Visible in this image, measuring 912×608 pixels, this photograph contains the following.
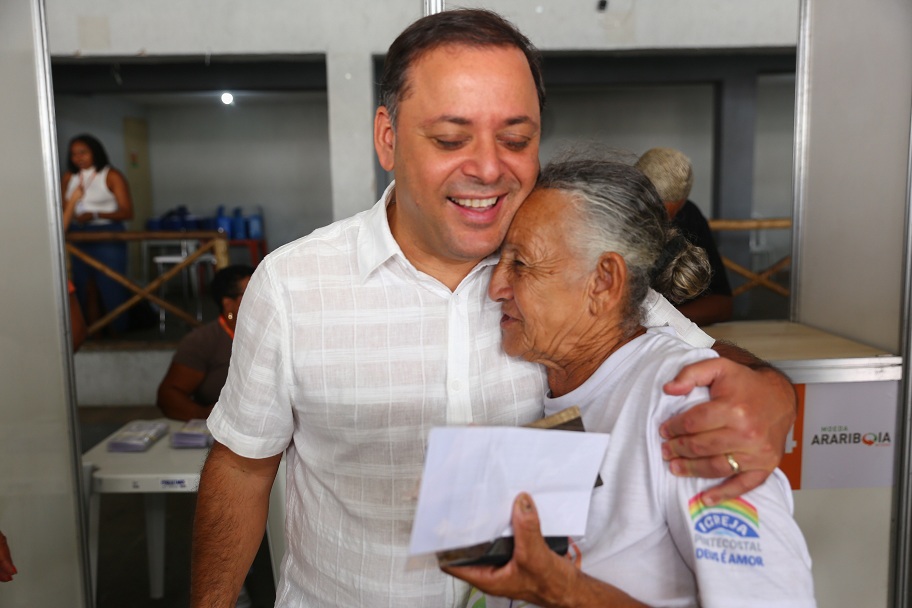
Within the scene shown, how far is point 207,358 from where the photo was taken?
3.75m

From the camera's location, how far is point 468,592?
1346 mm

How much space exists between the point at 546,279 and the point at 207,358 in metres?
2.93

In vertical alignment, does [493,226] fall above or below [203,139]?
below

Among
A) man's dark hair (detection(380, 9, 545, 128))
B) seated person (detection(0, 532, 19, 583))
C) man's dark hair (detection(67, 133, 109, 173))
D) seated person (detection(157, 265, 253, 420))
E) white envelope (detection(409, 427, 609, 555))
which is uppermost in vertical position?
man's dark hair (detection(67, 133, 109, 173))

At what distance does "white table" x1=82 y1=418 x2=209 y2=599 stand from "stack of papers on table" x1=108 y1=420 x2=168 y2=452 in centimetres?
2

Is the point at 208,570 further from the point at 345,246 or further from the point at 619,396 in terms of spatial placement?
the point at 619,396

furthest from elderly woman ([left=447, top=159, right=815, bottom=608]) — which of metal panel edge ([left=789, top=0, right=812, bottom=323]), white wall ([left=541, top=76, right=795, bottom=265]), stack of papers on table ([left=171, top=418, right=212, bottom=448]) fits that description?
white wall ([left=541, top=76, right=795, bottom=265])

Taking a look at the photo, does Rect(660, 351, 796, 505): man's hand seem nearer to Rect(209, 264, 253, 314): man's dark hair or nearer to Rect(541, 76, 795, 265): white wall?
Rect(209, 264, 253, 314): man's dark hair

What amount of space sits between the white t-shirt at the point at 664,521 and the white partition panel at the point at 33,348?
2023mm

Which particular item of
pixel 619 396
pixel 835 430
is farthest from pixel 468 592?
pixel 835 430

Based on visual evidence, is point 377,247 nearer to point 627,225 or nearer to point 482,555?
point 627,225

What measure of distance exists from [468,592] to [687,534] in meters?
0.51

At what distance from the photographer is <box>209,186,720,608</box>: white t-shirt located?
4.30 feet

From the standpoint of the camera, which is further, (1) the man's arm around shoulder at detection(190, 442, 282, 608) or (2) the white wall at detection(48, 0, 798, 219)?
(2) the white wall at detection(48, 0, 798, 219)
